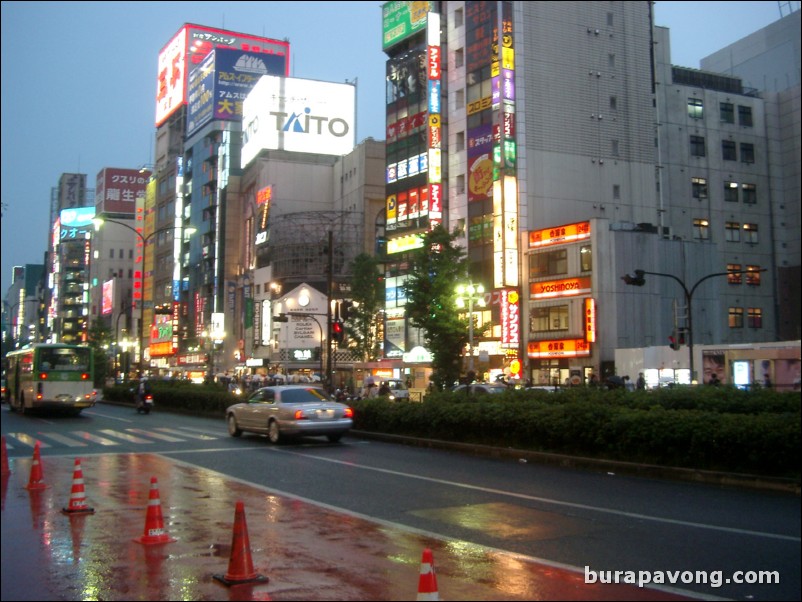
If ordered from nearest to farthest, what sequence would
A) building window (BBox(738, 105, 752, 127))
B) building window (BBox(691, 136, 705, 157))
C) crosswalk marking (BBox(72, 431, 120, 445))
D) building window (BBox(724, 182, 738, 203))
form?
1. crosswalk marking (BBox(72, 431, 120, 445))
2. building window (BBox(691, 136, 705, 157))
3. building window (BBox(724, 182, 738, 203))
4. building window (BBox(738, 105, 752, 127))

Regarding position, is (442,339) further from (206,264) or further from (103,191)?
(103,191)

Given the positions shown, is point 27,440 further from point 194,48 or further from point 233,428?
point 194,48

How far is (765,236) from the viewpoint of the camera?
58969 mm

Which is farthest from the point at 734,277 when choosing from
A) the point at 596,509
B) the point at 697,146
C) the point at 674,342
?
the point at 596,509

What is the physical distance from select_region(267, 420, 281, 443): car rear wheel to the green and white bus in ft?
40.9

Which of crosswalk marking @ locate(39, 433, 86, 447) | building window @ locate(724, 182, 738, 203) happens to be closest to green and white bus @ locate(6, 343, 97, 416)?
crosswalk marking @ locate(39, 433, 86, 447)

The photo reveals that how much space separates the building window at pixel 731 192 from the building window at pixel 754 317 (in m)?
8.09

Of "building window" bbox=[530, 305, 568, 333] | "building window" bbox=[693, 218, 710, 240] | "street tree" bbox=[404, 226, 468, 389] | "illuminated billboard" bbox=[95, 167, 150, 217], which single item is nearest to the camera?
"street tree" bbox=[404, 226, 468, 389]

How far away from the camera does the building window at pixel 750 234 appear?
58.4 m

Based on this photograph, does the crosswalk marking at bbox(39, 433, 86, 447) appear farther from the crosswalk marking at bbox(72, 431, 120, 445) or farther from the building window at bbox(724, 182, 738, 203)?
the building window at bbox(724, 182, 738, 203)

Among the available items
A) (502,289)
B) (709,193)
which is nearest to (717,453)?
(502,289)

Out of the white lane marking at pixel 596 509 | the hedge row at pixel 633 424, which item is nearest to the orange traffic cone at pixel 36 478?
the white lane marking at pixel 596 509

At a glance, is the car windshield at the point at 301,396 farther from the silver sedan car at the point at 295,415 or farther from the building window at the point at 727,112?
the building window at the point at 727,112

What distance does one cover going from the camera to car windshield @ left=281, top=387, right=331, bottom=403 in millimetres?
20844
